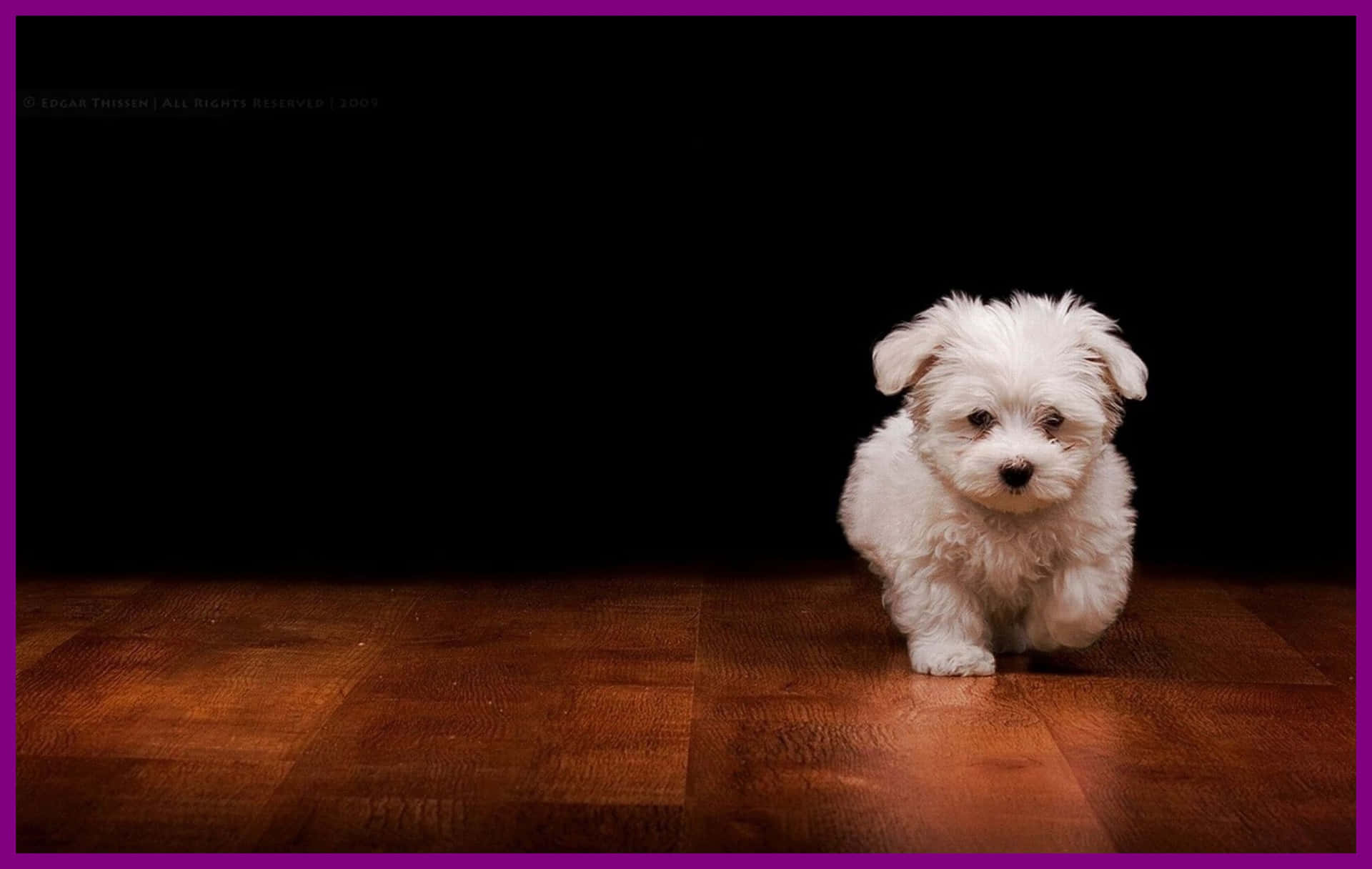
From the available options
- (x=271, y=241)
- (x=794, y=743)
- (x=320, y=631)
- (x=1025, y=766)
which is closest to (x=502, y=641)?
(x=320, y=631)

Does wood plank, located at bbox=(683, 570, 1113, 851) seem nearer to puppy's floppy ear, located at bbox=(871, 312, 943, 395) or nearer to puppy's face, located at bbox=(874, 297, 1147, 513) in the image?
puppy's face, located at bbox=(874, 297, 1147, 513)

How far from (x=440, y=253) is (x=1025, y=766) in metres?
3.18

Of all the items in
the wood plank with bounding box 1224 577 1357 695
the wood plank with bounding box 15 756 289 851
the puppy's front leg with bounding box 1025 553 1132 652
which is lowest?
the wood plank with bounding box 1224 577 1357 695

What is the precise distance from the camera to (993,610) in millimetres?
3230

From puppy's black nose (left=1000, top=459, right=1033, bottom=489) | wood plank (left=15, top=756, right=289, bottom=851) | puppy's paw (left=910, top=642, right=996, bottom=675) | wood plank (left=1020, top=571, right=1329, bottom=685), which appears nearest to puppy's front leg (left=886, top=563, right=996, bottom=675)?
puppy's paw (left=910, top=642, right=996, bottom=675)

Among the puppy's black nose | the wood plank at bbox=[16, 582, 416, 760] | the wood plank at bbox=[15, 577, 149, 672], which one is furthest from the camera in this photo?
the wood plank at bbox=[15, 577, 149, 672]

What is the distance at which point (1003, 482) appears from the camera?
290 centimetres

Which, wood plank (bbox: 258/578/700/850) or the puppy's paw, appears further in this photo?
the puppy's paw

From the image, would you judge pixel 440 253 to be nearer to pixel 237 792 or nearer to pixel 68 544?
pixel 68 544

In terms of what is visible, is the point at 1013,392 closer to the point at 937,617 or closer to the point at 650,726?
the point at 937,617

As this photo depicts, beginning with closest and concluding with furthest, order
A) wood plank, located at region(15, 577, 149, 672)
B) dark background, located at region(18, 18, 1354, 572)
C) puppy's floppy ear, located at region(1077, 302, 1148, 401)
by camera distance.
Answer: puppy's floppy ear, located at region(1077, 302, 1148, 401), wood plank, located at region(15, 577, 149, 672), dark background, located at region(18, 18, 1354, 572)

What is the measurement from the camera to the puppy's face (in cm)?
290

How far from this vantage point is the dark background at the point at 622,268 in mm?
4430

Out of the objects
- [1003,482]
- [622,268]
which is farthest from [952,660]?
[622,268]
